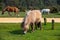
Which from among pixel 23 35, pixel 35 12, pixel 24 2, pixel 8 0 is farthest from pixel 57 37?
pixel 8 0

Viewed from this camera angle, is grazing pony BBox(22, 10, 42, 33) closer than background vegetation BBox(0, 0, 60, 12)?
Yes

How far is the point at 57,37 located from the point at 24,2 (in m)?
47.4

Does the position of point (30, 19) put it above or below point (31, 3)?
below

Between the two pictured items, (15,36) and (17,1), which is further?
(17,1)

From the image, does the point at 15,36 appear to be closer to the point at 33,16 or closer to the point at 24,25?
the point at 24,25

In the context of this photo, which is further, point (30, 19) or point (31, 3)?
point (31, 3)

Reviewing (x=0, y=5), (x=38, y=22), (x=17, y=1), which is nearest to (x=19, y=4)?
(x=17, y=1)

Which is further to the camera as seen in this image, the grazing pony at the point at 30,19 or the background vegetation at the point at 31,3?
the background vegetation at the point at 31,3

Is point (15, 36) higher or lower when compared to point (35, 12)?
lower

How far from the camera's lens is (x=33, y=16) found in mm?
18438

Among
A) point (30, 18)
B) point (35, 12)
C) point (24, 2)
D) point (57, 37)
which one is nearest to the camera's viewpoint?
point (57, 37)

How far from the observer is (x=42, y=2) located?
2566 inches

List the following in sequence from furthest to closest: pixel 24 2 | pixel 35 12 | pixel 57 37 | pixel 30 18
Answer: pixel 24 2
pixel 35 12
pixel 30 18
pixel 57 37

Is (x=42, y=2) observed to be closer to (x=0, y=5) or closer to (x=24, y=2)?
(x=24, y=2)
